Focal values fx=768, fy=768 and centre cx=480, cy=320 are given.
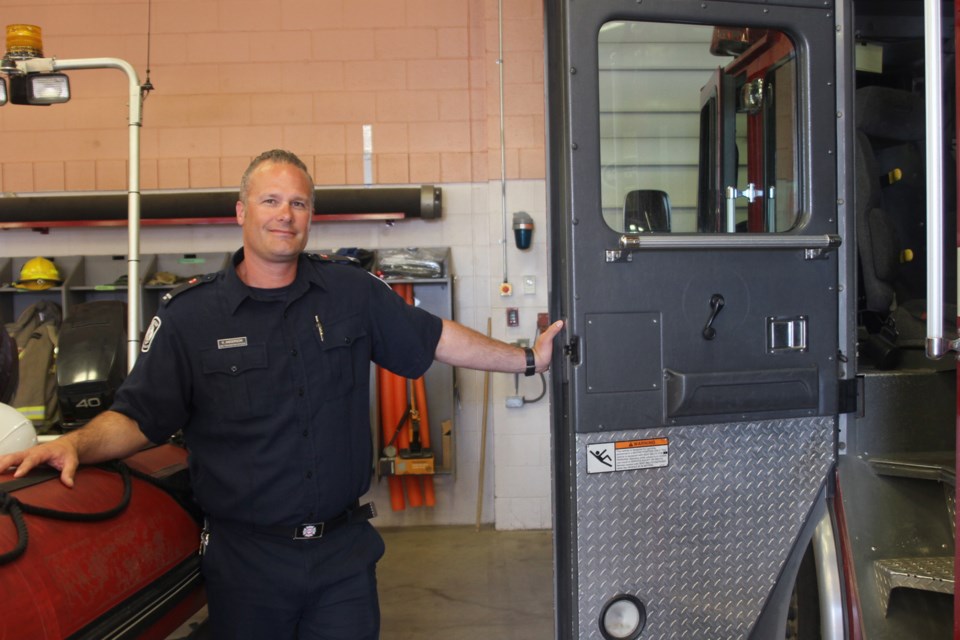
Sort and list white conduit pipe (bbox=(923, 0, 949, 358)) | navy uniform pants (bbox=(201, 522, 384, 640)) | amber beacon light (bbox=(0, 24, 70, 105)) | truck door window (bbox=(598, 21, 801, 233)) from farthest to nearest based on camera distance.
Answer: amber beacon light (bbox=(0, 24, 70, 105)) < navy uniform pants (bbox=(201, 522, 384, 640)) < truck door window (bbox=(598, 21, 801, 233)) < white conduit pipe (bbox=(923, 0, 949, 358))

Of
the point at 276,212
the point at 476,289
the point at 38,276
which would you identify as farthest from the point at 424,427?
the point at 276,212

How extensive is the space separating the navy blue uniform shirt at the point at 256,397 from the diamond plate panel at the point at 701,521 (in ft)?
2.44

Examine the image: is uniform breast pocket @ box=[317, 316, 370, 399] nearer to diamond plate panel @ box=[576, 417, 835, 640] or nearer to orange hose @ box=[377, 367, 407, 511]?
diamond plate panel @ box=[576, 417, 835, 640]

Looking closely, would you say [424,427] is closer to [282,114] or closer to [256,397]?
[282,114]

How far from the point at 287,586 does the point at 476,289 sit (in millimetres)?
3750

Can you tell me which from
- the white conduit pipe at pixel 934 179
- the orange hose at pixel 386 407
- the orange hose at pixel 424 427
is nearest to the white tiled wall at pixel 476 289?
the orange hose at pixel 424 427

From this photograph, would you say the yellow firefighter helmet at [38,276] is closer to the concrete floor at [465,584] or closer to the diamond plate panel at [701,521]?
the concrete floor at [465,584]

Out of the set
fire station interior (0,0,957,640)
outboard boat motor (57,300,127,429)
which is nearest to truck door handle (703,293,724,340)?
outboard boat motor (57,300,127,429)

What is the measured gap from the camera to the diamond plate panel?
195cm

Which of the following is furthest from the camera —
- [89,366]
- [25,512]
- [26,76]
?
[89,366]

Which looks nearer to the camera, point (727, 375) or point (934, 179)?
point (934, 179)

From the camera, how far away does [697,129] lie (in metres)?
2.25

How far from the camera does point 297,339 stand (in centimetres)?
223

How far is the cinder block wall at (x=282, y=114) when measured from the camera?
5633 millimetres
